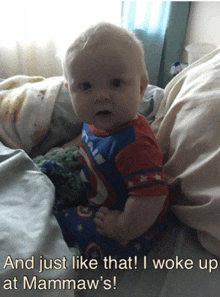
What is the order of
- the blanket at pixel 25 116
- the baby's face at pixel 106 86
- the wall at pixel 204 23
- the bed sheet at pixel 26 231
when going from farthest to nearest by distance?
the wall at pixel 204 23, the blanket at pixel 25 116, the baby's face at pixel 106 86, the bed sheet at pixel 26 231

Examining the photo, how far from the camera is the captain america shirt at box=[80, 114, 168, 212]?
55 centimetres

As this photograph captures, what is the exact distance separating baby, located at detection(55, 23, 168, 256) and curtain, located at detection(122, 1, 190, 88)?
145cm

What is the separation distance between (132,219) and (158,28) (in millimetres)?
1764

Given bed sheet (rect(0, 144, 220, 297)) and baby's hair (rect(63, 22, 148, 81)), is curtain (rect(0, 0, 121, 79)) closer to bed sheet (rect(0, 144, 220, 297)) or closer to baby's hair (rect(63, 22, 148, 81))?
baby's hair (rect(63, 22, 148, 81))

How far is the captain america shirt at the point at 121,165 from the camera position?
1.82 ft

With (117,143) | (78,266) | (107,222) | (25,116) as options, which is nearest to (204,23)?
(25,116)

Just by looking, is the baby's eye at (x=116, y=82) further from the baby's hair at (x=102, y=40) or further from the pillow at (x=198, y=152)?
the pillow at (x=198, y=152)

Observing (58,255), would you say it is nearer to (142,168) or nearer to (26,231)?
(26,231)

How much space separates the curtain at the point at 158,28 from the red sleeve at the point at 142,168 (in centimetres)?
153

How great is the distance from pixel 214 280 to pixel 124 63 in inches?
18.3

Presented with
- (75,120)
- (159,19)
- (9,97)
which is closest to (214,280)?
(75,120)

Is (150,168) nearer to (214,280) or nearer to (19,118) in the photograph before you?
(214,280)

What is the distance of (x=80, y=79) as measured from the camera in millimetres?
566

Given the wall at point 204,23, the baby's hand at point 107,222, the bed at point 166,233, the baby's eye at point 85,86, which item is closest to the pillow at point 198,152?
the bed at point 166,233
